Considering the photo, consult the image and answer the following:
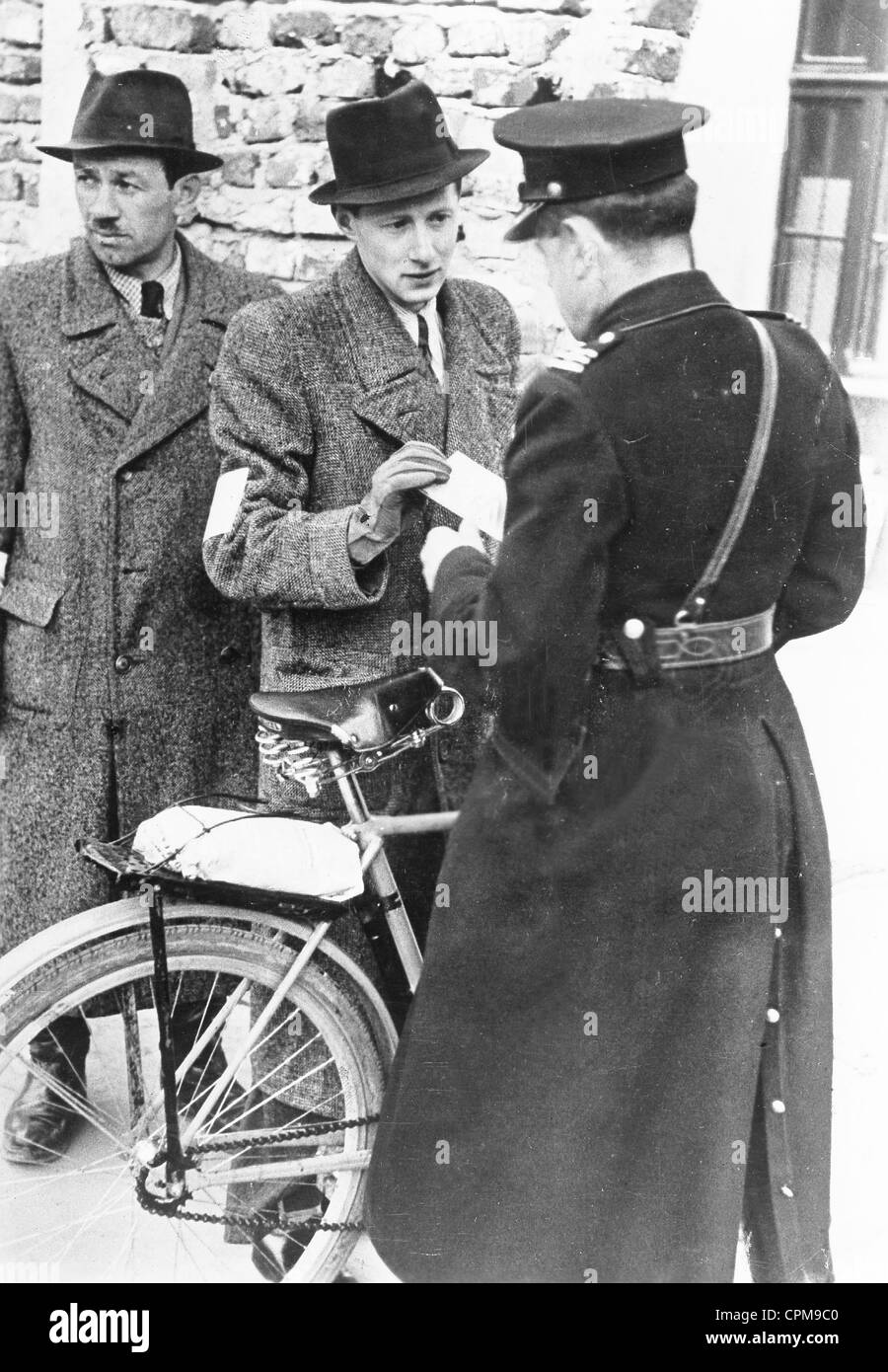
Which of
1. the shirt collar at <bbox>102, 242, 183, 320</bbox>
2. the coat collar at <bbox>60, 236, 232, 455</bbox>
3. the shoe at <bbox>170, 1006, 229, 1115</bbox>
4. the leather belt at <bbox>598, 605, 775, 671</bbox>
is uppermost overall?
the shirt collar at <bbox>102, 242, 183, 320</bbox>

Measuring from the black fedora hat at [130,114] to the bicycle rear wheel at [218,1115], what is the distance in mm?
1482

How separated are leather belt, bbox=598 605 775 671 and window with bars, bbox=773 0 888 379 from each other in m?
0.94

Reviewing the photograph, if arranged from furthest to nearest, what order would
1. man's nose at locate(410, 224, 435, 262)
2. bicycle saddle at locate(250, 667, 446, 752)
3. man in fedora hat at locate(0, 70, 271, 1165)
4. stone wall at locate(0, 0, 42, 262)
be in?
1. stone wall at locate(0, 0, 42, 262)
2. man in fedora hat at locate(0, 70, 271, 1165)
3. man's nose at locate(410, 224, 435, 262)
4. bicycle saddle at locate(250, 667, 446, 752)

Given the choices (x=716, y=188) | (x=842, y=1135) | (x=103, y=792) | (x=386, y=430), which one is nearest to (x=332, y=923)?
(x=103, y=792)

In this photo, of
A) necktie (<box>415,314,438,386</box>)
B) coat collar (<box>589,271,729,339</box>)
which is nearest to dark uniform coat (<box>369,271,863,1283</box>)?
coat collar (<box>589,271,729,339</box>)

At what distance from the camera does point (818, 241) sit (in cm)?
285

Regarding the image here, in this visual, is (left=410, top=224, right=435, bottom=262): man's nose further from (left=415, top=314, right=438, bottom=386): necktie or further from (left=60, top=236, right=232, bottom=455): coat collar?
(left=60, top=236, right=232, bottom=455): coat collar

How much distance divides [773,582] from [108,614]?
1370 mm

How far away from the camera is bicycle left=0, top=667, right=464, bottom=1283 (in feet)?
7.40

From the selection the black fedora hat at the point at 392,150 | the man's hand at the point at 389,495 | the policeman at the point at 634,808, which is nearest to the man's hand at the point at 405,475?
the man's hand at the point at 389,495

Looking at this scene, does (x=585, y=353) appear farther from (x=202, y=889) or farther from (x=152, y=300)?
(x=152, y=300)

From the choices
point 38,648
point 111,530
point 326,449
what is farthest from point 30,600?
point 326,449

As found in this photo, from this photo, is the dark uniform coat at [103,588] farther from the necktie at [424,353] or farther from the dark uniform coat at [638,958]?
the dark uniform coat at [638,958]

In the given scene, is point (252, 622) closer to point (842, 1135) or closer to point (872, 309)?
point (872, 309)
